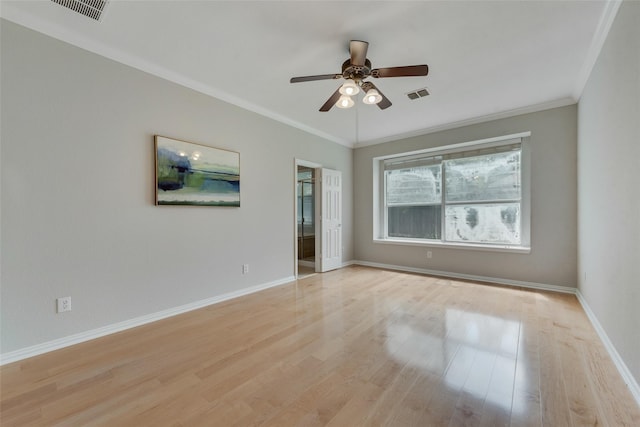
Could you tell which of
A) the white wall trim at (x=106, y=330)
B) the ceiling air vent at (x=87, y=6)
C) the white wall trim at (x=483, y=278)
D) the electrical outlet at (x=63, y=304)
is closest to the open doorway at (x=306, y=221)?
the white wall trim at (x=483, y=278)

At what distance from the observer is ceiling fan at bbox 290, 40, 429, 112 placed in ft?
7.26

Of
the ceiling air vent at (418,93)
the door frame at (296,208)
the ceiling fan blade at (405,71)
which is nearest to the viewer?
the ceiling fan blade at (405,71)

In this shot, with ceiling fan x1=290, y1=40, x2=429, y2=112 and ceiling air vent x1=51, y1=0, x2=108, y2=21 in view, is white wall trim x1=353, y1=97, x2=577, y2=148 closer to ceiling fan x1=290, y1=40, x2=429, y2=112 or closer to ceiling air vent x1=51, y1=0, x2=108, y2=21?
ceiling fan x1=290, y1=40, x2=429, y2=112

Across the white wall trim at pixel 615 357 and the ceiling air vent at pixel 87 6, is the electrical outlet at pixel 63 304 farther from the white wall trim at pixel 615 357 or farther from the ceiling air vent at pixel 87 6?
the white wall trim at pixel 615 357

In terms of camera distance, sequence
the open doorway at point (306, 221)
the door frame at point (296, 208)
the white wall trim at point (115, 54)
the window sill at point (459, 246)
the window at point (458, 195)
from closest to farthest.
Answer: the white wall trim at point (115, 54) < the window sill at point (459, 246) < the window at point (458, 195) < the door frame at point (296, 208) < the open doorway at point (306, 221)

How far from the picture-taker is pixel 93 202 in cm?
244

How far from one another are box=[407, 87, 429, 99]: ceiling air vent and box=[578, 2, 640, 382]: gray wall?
5.05ft

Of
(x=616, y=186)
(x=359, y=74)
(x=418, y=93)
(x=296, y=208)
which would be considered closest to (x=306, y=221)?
(x=296, y=208)

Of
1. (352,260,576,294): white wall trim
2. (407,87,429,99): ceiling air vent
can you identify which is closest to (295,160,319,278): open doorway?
(352,260,576,294): white wall trim

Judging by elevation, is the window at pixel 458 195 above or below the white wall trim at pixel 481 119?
below

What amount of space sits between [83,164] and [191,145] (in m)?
1.02

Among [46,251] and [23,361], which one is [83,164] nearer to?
[46,251]

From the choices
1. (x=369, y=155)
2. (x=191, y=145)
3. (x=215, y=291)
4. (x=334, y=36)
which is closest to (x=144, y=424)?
(x=215, y=291)

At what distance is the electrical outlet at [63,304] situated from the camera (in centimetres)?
226
